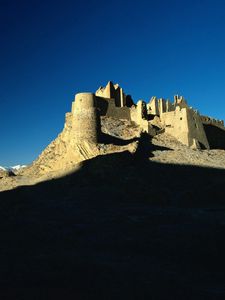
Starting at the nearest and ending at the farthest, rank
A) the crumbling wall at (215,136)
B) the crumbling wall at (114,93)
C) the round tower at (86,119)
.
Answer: the round tower at (86,119) → the crumbling wall at (114,93) → the crumbling wall at (215,136)

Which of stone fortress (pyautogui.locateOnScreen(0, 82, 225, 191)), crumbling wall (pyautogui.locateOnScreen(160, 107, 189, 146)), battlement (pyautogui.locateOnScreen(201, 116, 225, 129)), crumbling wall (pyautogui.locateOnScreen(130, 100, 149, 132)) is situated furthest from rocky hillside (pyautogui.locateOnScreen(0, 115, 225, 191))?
battlement (pyautogui.locateOnScreen(201, 116, 225, 129))

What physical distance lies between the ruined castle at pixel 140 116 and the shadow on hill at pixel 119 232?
4.23 meters

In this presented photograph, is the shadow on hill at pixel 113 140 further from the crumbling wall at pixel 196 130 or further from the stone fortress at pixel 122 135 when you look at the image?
the crumbling wall at pixel 196 130

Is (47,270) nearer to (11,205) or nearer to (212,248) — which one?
(212,248)

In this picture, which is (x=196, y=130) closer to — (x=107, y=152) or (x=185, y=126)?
(x=185, y=126)

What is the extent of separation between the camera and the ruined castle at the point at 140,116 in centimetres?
4203

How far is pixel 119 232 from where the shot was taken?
2525cm

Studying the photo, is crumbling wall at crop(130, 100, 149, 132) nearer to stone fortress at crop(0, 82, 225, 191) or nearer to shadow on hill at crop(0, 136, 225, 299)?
stone fortress at crop(0, 82, 225, 191)

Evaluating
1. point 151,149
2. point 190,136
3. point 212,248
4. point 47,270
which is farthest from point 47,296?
point 190,136

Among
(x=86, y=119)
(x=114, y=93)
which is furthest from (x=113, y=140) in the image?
(x=114, y=93)

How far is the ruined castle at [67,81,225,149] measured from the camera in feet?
138

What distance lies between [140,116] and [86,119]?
9.15 metres

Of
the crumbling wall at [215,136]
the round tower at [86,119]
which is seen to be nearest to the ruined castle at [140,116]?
the round tower at [86,119]

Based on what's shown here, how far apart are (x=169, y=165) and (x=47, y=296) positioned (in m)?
26.1
